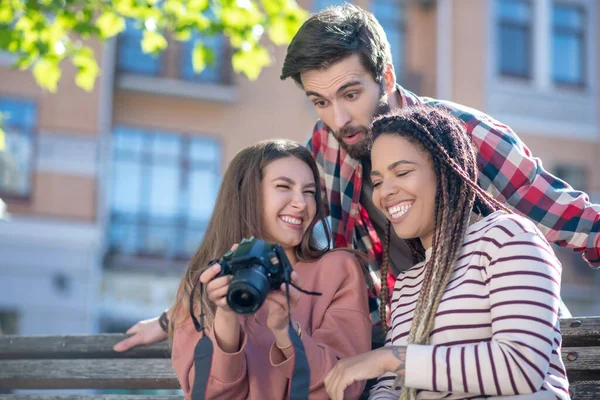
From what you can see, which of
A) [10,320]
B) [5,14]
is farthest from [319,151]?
[10,320]

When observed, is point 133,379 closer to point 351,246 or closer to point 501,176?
point 351,246

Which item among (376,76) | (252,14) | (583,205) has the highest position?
(252,14)

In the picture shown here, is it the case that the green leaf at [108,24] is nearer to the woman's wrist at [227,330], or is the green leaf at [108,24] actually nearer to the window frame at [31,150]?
the woman's wrist at [227,330]

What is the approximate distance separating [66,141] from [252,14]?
9150 mm

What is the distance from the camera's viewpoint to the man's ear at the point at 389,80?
371 centimetres

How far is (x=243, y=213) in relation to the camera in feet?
11.3

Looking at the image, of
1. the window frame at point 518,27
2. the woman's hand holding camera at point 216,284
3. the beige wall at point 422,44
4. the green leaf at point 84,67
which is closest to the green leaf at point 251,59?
the green leaf at point 84,67

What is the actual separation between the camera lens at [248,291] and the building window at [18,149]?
12560 mm

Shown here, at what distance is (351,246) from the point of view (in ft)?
12.6

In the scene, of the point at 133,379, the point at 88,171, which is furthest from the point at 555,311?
the point at 88,171

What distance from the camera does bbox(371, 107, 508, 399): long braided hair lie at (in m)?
2.73

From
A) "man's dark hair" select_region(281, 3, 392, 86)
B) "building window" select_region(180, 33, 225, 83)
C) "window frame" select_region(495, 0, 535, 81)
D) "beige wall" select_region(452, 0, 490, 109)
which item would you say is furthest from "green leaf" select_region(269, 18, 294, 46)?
"window frame" select_region(495, 0, 535, 81)

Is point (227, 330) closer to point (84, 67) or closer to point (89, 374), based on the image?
point (89, 374)

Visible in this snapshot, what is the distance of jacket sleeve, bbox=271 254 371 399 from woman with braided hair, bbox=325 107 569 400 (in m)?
0.10
